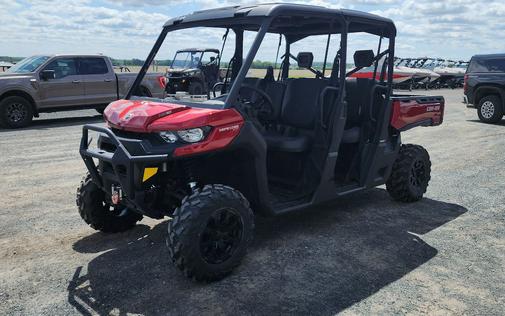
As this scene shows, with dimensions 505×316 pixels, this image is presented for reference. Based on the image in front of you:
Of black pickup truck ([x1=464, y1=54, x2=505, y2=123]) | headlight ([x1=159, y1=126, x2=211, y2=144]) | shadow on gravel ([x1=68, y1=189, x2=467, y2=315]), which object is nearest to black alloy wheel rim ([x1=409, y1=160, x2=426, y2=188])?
shadow on gravel ([x1=68, y1=189, x2=467, y2=315])

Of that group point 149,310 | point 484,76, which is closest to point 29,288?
point 149,310

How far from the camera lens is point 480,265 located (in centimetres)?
414

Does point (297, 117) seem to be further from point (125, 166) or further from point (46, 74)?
point (46, 74)

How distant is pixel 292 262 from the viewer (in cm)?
411

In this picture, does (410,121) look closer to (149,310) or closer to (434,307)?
(434,307)

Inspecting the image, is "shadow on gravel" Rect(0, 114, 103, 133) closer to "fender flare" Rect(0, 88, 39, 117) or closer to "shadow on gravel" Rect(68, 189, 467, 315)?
"fender flare" Rect(0, 88, 39, 117)

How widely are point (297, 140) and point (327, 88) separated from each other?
23.0 inches

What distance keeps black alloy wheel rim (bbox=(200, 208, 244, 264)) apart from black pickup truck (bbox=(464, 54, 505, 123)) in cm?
1232

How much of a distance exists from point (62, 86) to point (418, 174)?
32.8 ft

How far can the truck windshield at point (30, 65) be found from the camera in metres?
12.5

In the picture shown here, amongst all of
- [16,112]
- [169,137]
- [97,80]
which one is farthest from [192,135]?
[97,80]

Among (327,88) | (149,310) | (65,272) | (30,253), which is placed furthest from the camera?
(327,88)

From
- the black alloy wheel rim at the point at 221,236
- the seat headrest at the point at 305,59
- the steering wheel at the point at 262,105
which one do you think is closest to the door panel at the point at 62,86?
the seat headrest at the point at 305,59

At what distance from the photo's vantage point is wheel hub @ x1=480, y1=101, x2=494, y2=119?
45.6ft
